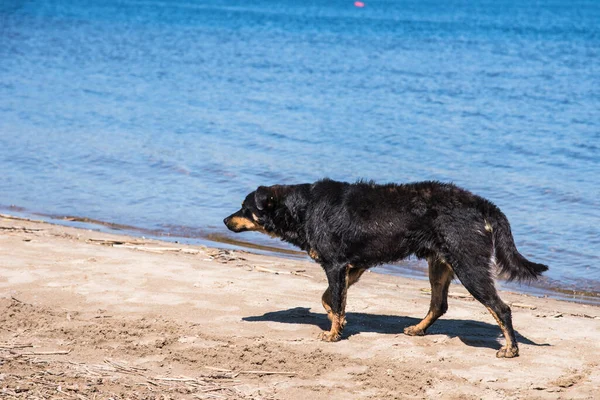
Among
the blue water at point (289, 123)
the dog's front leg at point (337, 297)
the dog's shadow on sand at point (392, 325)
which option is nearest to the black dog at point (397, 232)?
the dog's front leg at point (337, 297)

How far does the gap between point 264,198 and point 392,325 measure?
5.58 ft

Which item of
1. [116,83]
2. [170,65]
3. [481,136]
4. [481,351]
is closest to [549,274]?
[481,351]

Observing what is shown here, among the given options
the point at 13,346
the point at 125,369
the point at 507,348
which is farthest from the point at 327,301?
the point at 13,346

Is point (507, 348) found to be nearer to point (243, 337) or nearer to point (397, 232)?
point (397, 232)

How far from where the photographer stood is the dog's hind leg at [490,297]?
23.0 ft

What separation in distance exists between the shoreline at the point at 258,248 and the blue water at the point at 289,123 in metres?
0.18

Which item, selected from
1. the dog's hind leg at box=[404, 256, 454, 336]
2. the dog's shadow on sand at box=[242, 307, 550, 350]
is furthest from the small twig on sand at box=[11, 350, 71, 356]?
the dog's hind leg at box=[404, 256, 454, 336]

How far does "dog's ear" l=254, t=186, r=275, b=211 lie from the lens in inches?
315

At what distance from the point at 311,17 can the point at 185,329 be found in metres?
51.5

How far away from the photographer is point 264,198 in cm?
799

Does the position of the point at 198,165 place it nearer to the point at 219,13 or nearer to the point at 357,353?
the point at 357,353

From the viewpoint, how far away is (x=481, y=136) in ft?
65.0

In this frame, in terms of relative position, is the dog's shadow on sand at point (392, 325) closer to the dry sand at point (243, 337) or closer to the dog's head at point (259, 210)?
the dry sand at point (243, 337)

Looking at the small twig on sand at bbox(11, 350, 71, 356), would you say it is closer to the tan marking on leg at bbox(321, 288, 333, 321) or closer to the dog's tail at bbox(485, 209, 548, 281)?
the tan marking on leg at bbox(321, 288, 333, 321)
